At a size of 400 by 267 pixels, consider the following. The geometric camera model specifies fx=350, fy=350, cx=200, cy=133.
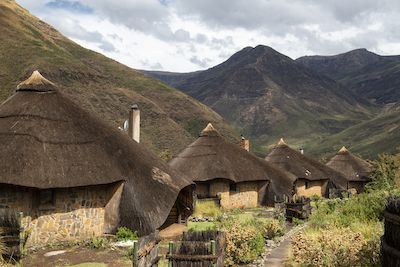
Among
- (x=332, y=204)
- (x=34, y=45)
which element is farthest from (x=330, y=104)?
(x=332, y=204)

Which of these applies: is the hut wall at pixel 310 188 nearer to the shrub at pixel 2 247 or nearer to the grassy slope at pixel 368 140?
the shrub at pixel 2 247

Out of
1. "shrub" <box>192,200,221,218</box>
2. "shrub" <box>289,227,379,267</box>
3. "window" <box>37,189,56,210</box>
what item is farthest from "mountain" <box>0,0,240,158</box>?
"shrub" <box>289,227,379,267</box>

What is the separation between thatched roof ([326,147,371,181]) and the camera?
125ft

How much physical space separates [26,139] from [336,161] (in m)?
35.5

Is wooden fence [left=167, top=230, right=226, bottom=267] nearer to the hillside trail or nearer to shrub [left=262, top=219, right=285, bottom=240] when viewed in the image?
the hillside trail

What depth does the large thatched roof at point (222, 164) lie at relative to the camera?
77.7ft

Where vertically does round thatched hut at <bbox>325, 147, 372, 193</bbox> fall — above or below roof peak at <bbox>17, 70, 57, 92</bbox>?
below

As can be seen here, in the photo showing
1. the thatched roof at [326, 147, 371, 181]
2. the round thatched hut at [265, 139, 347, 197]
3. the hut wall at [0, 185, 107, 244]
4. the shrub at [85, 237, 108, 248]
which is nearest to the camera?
the hut wall at [0, 185, 107, 244]

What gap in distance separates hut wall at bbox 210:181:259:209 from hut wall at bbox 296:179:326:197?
295 inches

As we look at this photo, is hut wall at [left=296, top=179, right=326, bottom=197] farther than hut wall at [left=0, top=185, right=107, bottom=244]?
Yes

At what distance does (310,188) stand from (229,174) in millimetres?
13159

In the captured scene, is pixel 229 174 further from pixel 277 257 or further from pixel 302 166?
pixel 302 166

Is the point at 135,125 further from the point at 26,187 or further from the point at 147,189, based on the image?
the point at 26,187

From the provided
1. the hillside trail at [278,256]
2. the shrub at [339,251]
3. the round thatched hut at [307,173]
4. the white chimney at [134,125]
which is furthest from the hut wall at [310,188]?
the shrub at [339,251]
